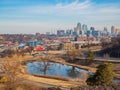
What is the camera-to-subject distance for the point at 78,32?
566 feet

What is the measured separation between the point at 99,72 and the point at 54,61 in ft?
101

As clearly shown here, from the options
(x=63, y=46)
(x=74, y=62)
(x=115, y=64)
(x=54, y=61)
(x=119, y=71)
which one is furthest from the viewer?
(x=63, y=46)

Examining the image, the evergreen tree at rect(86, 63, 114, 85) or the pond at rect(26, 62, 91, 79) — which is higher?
the evergreen tree at rect(86, 63, 114, 85)

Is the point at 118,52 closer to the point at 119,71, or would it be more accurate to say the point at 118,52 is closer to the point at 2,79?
the point at 119,71

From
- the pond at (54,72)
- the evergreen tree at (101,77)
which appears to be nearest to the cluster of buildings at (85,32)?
the pond at (54,72)

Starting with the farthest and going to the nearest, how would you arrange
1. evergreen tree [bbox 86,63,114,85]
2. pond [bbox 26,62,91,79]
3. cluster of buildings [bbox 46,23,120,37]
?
1. cluster of buildings [bbox 46,23,120,37]
2. pond [bbox 26,62,91,79]
3. evergreen tree [bbox 86,63,114,85]

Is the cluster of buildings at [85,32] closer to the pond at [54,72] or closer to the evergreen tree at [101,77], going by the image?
the pond at [54,72]

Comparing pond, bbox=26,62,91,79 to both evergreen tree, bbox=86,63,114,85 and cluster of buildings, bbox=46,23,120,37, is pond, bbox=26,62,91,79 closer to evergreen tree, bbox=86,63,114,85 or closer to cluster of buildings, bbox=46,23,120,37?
evergreen tree, bbox=86,63,114,85

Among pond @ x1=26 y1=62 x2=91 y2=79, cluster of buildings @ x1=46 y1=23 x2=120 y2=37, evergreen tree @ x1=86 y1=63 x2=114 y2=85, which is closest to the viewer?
evergreen tree @ x1=86 y1=63 x2=114 y2=85

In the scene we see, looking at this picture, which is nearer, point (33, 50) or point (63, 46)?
point (33, 50)

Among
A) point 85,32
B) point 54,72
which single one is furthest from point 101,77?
point 85,32

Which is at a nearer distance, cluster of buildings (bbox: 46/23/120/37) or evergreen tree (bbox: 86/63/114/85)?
evergreen tree (bbox: 86/63/114/85)

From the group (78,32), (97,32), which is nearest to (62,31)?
(78,32)

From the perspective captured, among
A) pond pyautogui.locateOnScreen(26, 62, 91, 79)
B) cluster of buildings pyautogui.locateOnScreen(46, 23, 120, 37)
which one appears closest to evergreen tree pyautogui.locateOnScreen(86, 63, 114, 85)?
pond pyautogui.locateOnScreen(26, 62, 91, 79)
